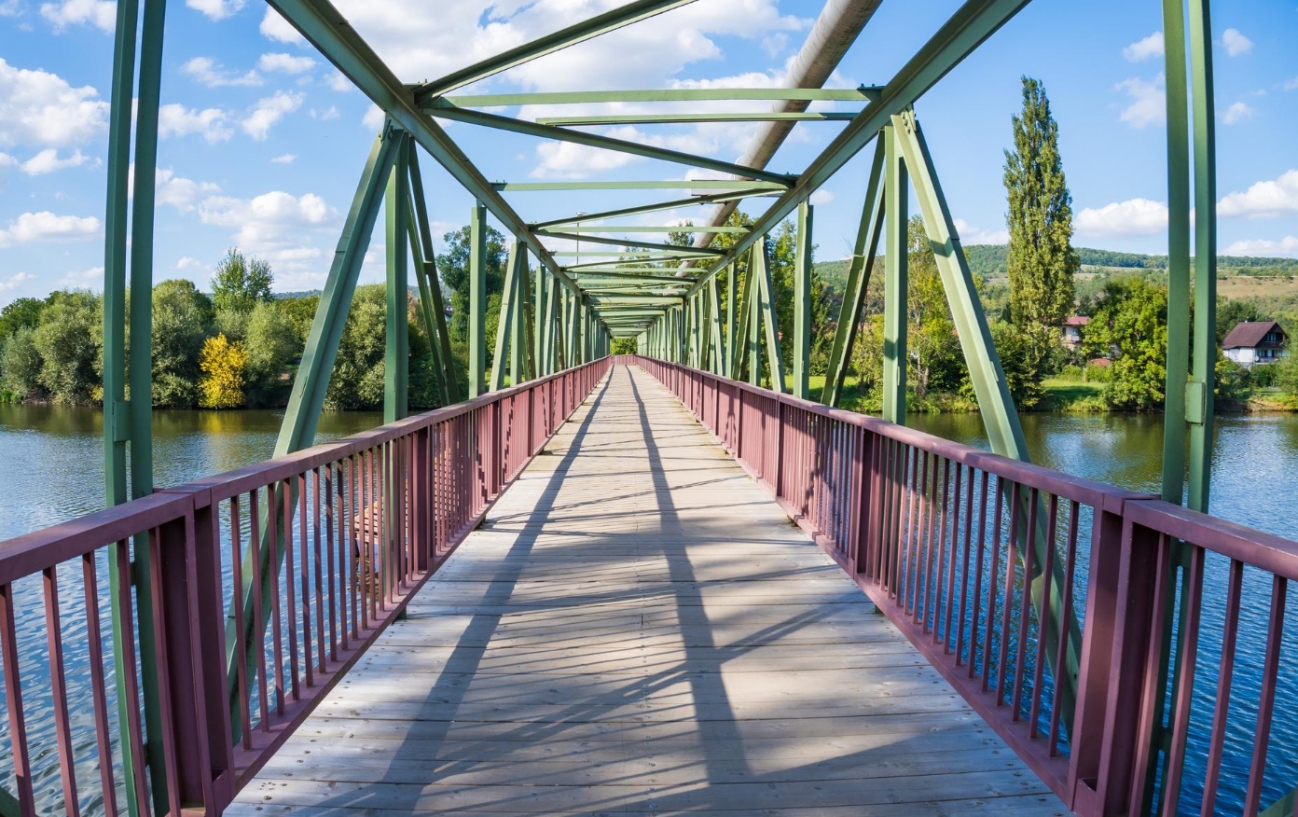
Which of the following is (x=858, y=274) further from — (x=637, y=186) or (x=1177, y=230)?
(x=637, y=186)

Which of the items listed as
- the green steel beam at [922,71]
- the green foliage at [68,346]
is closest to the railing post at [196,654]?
the green steel beam at [922,71]

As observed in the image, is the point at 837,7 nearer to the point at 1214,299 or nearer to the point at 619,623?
the point at 1214,299

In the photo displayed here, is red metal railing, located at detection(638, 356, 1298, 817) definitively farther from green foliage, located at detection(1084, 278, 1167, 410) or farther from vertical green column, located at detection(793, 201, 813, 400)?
green foliage, located at detection(1084, 278, 1167, 410)

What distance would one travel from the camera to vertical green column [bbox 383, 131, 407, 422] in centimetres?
446

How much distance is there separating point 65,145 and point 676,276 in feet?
58.3

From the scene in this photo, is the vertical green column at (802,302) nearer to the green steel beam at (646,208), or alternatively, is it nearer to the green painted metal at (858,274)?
the green steel beam at (646,208)

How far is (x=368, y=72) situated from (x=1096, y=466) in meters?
15.1

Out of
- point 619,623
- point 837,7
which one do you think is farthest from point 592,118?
point 619,623

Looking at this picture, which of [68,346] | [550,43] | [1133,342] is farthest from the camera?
[1133,342]

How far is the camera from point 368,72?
4.20 metres

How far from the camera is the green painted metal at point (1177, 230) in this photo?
2.27 metres

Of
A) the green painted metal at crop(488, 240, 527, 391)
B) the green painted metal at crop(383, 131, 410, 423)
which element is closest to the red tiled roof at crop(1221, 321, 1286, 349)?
the green painted metal at crop(488, 240, 527, 391)

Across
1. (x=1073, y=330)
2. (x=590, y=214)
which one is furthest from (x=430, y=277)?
(x=1073, y=330)

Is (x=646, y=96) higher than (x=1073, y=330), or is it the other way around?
(x=646, y=96)
